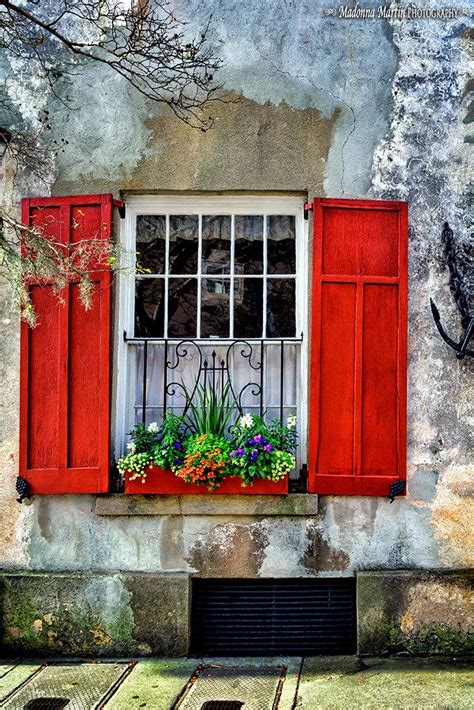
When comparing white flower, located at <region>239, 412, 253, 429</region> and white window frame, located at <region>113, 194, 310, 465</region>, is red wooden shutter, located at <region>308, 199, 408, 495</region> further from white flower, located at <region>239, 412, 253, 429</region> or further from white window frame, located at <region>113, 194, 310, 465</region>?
white flower, located at <region>239, 412, 253, 429</region>

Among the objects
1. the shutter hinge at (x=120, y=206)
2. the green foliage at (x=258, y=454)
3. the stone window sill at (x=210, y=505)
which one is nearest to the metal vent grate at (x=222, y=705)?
the stone window sill at (x=210, y=505)

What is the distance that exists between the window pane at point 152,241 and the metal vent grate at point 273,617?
2.32 m

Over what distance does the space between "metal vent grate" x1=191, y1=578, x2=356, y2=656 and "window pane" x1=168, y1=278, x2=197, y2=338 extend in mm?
1795

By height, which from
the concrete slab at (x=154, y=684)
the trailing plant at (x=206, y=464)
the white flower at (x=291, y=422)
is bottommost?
the concrete slab at (x=154, y=684)

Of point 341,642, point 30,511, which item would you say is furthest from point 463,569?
point 30,511

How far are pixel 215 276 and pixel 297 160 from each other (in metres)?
1.03

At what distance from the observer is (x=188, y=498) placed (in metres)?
5.79

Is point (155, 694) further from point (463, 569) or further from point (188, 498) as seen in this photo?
point (463, 569)

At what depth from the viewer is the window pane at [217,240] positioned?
6.14 meters

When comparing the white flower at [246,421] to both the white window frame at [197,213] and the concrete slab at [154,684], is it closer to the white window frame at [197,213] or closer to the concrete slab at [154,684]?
the white window frame at [197,213]

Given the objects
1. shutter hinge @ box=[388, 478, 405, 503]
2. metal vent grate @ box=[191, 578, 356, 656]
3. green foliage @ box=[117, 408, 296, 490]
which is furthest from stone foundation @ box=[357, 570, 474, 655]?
green foliage @ box=[117, 408, 296, 490]

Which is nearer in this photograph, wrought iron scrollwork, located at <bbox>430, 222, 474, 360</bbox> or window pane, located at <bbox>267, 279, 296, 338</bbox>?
wrought iron scrollwork, located at <bbox>430, 222, 474, 360</bbox>

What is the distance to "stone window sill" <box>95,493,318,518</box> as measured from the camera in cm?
574

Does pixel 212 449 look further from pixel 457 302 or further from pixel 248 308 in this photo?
pixel 457 302
